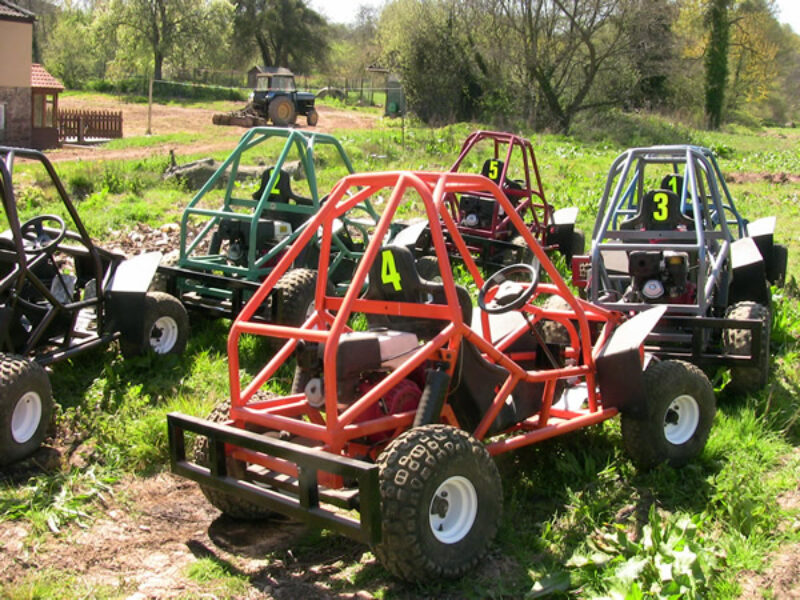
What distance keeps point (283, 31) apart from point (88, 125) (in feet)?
113

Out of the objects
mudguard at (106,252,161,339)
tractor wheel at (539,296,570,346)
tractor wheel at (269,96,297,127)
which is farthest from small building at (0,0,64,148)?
tractor wheel at (539,296,570,346)

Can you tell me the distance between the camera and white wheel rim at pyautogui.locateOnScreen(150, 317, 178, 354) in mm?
6914

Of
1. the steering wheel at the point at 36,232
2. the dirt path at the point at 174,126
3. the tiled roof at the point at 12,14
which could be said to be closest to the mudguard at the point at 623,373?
the steering wheel at the point at 36,232

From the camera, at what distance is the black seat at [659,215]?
7.52 meters

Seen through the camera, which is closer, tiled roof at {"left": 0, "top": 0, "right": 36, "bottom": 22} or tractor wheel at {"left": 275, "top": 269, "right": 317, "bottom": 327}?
tractor wheel at {"left": 275, "top": 269, "right": 317, "bottom": 327}

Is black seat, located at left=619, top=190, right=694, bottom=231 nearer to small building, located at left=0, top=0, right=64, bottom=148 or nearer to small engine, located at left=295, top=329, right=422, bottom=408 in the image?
small engine, located at left=295, top=329, right=422, bottom=408

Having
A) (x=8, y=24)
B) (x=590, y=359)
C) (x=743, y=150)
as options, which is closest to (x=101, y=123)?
(x=8, y=24)

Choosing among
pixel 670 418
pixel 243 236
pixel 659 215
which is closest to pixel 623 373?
pixel 670 418

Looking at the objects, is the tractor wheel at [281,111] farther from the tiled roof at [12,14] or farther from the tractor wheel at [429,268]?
the tractor wheel at [429,268]

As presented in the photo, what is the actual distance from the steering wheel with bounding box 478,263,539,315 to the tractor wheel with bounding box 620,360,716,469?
0.95 meters

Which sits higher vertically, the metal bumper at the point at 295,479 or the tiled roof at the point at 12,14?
the tiled roof at the point at 12,14

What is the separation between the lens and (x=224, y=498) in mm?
4316

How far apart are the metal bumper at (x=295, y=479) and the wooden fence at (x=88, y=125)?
27.1m

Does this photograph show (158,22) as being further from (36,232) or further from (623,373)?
(623,373)
